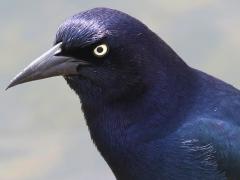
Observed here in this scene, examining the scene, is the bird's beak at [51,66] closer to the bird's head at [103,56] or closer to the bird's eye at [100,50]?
the bird's head at [103,56]

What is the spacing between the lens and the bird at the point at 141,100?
21.7 ft

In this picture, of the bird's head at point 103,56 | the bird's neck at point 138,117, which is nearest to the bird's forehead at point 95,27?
the bird's head at point 103,56

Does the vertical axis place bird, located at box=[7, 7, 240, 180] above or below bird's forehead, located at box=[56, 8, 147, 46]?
below

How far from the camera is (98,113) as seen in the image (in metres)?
6.85

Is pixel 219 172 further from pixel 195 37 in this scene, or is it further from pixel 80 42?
pixel 195 37

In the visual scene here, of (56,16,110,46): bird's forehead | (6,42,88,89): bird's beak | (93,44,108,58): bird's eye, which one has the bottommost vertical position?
(6,42,88,89): bird's beak

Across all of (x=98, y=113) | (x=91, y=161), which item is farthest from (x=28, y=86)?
(x=98, y=113)

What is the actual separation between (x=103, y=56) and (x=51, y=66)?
30 cm

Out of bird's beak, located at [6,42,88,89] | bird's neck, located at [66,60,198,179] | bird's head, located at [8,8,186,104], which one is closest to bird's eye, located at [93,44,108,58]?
bird's head, located at [8,8,186,104]

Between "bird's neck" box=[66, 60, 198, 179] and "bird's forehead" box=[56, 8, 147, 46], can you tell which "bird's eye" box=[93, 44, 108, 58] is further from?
"bird's neck" box=[66, 60, 198, 179]

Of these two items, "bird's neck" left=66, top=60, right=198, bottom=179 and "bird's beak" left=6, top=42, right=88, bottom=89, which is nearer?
"bird's beak" left=6, top=42, right=88, bottom=89

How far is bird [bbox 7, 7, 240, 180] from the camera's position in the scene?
21.7ft

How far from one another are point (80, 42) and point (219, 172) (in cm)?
116

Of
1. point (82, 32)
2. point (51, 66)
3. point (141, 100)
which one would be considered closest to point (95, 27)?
point (82, 32)
